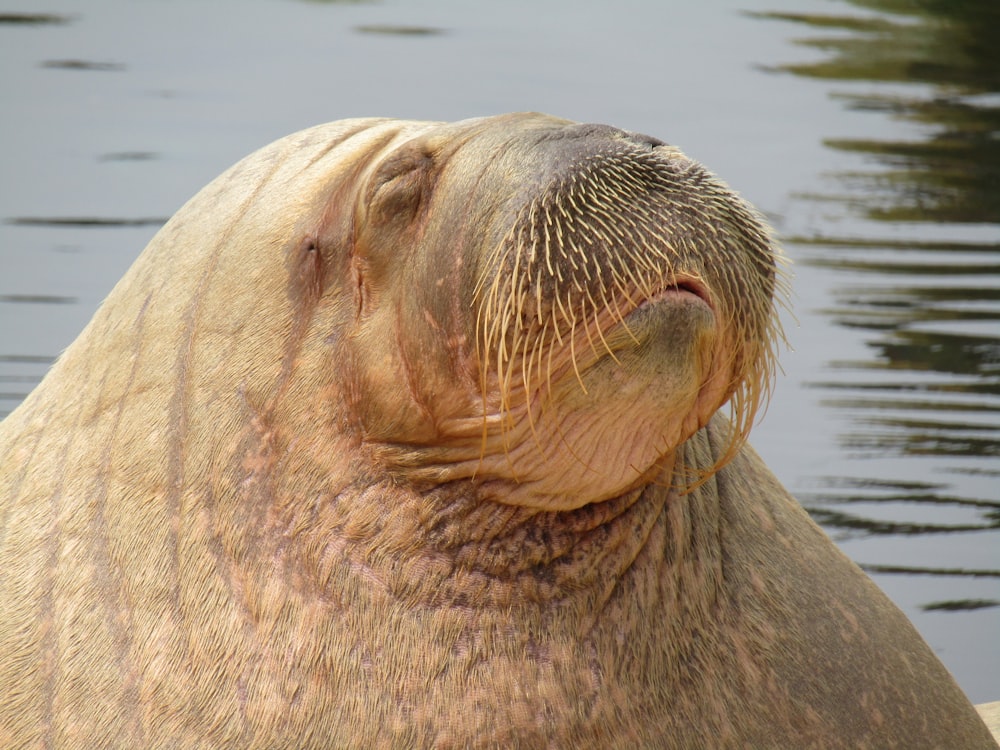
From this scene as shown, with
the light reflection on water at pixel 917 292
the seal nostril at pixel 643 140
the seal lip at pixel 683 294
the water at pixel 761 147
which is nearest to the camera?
the seal lip at pixel 683 294

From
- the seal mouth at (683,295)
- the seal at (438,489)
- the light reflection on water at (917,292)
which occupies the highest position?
the seal mouth at (683,295)

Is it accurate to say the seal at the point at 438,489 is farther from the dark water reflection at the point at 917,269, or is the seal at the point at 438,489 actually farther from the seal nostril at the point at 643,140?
the dark water reflection at the point at 917,269

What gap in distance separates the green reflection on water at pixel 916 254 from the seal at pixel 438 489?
352 centimetres

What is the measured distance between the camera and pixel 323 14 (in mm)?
12766

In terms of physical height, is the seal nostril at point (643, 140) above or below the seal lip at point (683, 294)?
above

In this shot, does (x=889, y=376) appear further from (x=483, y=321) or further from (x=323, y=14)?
(x=323, y=14)

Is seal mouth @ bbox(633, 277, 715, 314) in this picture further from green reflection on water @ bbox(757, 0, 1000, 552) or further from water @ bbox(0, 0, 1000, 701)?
green reflection on water @ bbox(757, 0, 1000, 552)

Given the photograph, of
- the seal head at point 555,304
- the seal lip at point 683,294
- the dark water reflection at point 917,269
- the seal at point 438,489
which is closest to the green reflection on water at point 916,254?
the dark water reflection at point 917,269

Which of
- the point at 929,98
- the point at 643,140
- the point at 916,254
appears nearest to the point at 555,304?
the point at 643,140

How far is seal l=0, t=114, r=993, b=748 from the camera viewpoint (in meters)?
2.81

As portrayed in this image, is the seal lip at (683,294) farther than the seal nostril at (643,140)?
No

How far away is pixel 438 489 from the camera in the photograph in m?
2.97

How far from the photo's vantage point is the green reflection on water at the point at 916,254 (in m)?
6.95

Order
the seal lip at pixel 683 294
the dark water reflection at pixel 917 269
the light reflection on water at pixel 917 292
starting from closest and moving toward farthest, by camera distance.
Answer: the seal lip at pixel 683 294
the light reflection on water at pixel 917 292
the dark water reflection at pixel 917 269
